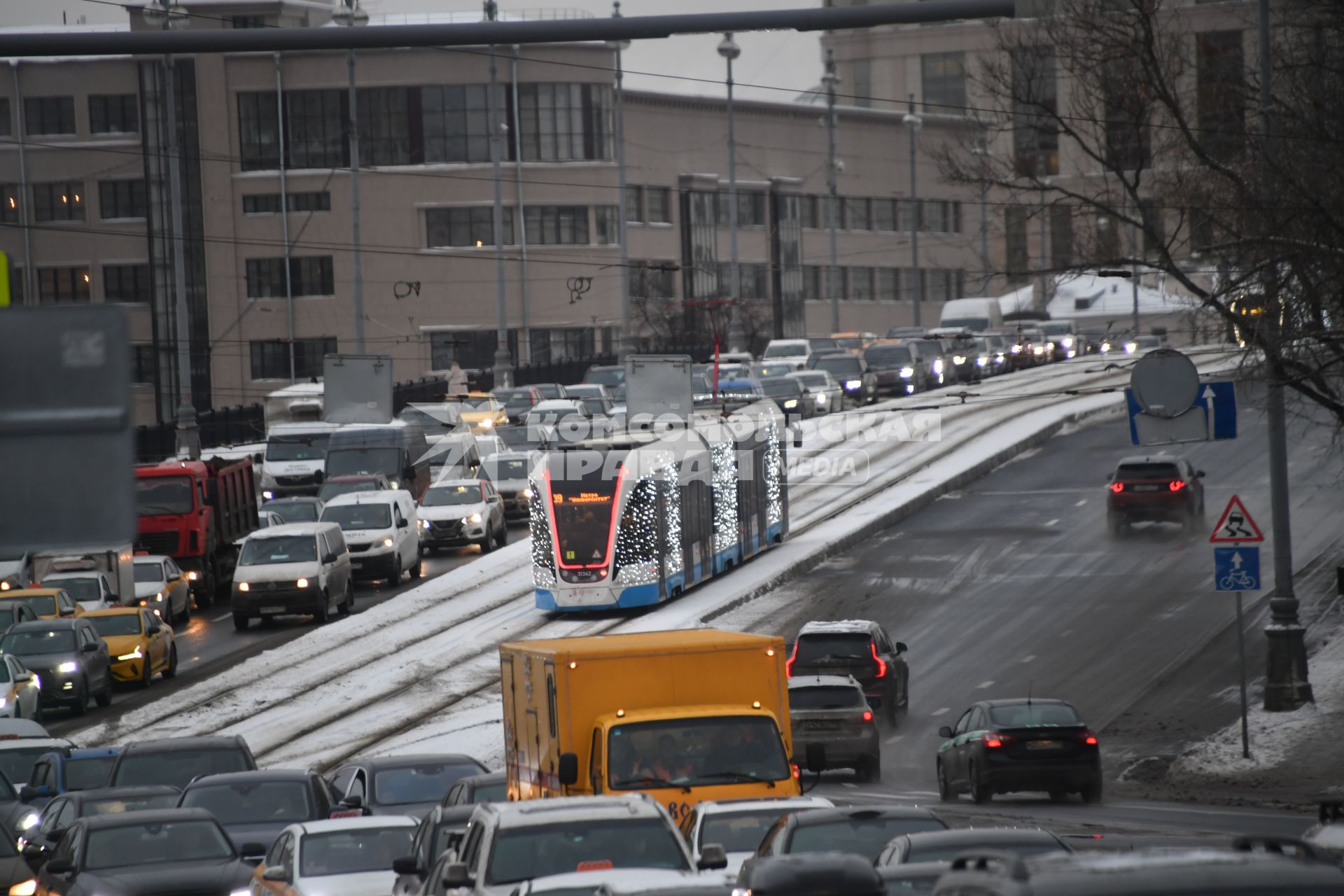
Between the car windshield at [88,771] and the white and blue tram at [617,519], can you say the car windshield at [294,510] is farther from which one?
the car windshield at [88,771]

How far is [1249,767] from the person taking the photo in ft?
82.0

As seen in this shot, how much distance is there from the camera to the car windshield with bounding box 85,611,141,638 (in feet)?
110

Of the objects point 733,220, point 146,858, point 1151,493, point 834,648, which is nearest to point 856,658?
point 834,648

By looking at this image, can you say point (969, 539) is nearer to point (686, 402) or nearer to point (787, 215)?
point (686, 402)

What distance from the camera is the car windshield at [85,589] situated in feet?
122

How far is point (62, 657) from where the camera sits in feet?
102

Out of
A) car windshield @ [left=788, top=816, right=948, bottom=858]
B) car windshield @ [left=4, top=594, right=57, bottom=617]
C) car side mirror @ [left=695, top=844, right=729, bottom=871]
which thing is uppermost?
car side mirror @ [left=695, top=844, right=729, bottom=871]

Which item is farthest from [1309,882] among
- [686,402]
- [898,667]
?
[686,402]

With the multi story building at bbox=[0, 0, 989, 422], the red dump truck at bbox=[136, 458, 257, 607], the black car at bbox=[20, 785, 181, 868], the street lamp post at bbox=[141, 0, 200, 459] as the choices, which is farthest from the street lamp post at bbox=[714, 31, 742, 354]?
the black car at bbox=[20, 785, 181, 868]

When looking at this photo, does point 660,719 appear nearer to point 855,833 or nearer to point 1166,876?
point 855,833

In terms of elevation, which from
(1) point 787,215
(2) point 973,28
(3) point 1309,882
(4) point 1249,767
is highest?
(2) point 973,28

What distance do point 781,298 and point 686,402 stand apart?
55.3m

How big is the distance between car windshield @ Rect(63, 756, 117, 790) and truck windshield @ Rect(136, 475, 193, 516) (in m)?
20.0

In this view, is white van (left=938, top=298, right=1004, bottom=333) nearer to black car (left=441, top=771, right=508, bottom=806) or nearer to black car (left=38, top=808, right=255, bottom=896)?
black car (left=441, top=771, right=508, bottom=806)
